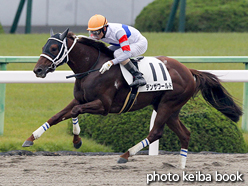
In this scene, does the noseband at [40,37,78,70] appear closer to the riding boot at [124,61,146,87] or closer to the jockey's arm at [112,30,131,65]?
the jockey's arm at [112,30,131,65]

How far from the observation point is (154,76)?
4527 millimetres

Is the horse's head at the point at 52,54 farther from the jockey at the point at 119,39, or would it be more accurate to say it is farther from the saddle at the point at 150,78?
the saddle at the point at 150,78

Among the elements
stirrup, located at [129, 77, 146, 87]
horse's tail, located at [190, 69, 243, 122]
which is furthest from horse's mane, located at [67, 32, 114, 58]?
horse's tail, located at [190, 69, 243, 122]

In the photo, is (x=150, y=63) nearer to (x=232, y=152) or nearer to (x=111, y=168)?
(x=111, y=168)

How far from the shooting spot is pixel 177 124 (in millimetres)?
4750

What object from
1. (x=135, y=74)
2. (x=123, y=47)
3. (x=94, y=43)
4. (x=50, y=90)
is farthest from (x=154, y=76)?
(x=50, y=90)

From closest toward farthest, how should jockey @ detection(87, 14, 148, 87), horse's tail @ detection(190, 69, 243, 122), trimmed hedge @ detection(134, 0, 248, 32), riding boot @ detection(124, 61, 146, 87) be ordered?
jockey @ detection(87, 14, 148, 87) → riding boot @ detection(124, 61, 146, 87) → horse's tail @ detection(190, 69, 243, 122) → trimmed hedge @ detection(134, 0, 248, 32)

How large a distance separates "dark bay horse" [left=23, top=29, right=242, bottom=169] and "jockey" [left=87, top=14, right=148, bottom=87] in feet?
0.41

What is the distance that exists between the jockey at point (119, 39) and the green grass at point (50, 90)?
1.30 metres

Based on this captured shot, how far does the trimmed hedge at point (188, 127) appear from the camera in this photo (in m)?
5.25

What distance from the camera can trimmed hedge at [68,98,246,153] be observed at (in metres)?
5.25

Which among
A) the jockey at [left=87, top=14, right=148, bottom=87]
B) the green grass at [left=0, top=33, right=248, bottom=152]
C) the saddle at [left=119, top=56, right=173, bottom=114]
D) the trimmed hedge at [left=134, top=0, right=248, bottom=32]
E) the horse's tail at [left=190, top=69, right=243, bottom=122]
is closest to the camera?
the jockey at [left=87, top=14, right=148, bottom=87]

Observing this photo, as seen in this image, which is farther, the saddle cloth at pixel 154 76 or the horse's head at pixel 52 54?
the saddle cloth at pixel 154 76

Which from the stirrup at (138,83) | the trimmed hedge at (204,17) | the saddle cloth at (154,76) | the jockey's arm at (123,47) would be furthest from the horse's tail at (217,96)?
the trimmed hedge at (204,17)
